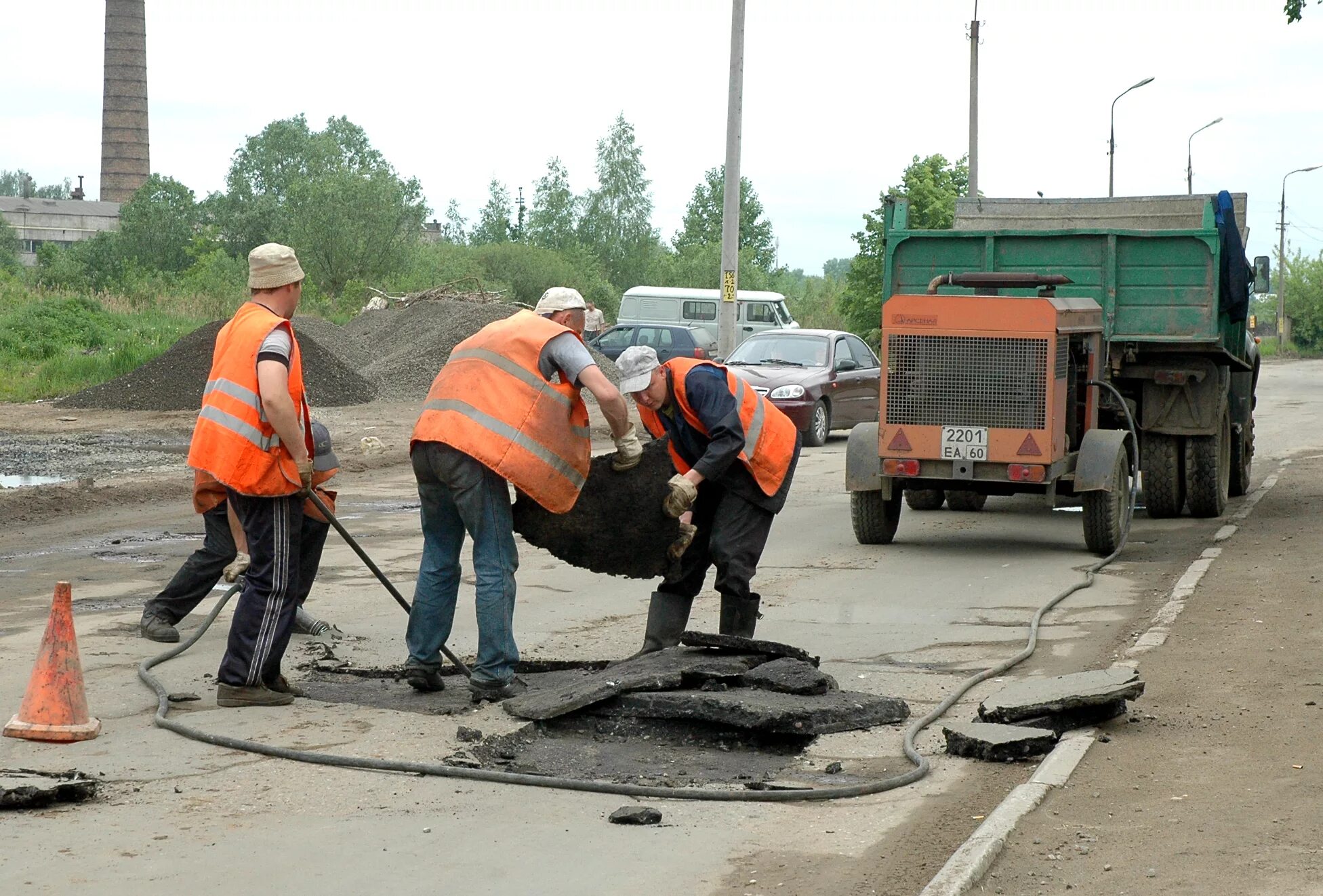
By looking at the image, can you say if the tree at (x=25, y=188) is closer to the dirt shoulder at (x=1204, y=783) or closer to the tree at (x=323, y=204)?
the tree at (x=323, y=204)

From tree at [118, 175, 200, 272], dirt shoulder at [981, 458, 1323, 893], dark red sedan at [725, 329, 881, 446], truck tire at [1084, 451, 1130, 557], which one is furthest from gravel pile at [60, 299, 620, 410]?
tree at [118, 175, 200, 272]

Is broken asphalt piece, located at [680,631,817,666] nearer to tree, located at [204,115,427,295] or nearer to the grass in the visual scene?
the grass

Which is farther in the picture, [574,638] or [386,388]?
[386,388]

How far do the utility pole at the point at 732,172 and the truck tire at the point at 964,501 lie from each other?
8469 millimetres

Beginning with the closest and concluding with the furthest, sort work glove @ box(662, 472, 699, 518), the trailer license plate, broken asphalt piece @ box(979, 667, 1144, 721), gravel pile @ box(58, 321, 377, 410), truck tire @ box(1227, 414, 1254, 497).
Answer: broken asphalt piece @ box(979, 667, 1144, 721) → work glove @ box(662, 472, 699, 518) → the trailer license plate → truck tire @ box(1227, 414, 1254, 497) → gravel pile @ box(58, 321, 377, 410)

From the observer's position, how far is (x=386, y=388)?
27.9 meters

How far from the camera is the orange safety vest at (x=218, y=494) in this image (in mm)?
6816

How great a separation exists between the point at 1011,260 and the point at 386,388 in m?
17.0

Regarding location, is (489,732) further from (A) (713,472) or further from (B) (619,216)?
(B) (619,216)

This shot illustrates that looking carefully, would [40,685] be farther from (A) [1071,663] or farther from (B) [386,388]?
(B) [386,388]

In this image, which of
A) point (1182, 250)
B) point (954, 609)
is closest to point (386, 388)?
point (1182, 250)

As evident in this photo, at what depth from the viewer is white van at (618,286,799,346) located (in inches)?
1352

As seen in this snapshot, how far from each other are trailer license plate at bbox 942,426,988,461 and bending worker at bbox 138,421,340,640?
5.07 m

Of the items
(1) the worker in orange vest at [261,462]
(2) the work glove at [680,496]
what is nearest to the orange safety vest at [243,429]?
(1) the worker in orange vest at [261,462]
